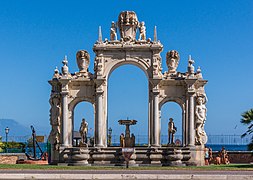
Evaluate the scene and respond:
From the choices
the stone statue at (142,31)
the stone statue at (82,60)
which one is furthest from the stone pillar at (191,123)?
the stone statue at (82,60)

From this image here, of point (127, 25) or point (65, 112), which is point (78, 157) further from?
point (127, 25)

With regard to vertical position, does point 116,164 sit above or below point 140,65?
below

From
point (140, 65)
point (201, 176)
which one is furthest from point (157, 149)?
point (201, 176)

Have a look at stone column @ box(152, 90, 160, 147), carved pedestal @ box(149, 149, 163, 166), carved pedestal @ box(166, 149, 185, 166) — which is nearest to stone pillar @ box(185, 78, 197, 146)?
Result: carved pedestal @ box(166, 149, 185, 166)

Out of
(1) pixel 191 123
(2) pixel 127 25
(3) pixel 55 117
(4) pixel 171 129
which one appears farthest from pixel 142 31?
(3) pixel 55 117

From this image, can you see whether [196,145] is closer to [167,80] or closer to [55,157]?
[167,80]

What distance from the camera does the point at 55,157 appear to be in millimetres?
51281

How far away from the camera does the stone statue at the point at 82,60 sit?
51875 mm

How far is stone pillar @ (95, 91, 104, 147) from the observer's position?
5034cm

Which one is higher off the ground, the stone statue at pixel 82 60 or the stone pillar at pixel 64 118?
the stone statue at pixel 82 60

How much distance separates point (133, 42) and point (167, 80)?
13.3 feet

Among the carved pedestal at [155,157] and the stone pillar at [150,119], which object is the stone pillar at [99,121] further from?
the carved pedestal at [155,157]

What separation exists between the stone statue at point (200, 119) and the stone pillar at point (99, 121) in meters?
7.55

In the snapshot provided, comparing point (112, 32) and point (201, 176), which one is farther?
point (112, 32)
